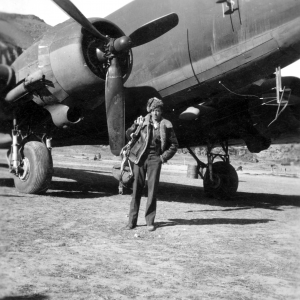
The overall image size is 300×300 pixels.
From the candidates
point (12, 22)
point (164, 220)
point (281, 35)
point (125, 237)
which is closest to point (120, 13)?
point (281, 35)

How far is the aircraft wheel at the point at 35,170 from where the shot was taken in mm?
8914

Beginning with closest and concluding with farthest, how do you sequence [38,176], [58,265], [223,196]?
[58,265] → [38,176] → [223,196]

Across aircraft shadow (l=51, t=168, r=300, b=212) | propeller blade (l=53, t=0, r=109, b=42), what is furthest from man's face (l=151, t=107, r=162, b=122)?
aircraft shadow (l=51, t=168, r=300, b=212)

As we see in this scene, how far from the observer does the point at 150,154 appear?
591cm

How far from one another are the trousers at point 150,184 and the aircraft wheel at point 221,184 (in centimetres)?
542

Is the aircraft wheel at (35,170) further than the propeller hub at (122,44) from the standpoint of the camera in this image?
Yes

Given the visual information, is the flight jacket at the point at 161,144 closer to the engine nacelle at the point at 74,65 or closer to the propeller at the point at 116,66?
the propeller at the point at 116,66

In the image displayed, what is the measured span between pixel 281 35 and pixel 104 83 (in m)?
3.35

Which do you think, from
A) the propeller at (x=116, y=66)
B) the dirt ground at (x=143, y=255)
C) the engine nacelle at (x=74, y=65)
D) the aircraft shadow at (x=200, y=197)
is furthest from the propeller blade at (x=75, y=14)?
the aircraft shadow at (x=200, y=197)

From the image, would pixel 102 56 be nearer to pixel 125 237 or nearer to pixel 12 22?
pixel 125 237

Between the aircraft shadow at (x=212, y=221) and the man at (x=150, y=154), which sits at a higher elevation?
the man at (x=150, y=154)

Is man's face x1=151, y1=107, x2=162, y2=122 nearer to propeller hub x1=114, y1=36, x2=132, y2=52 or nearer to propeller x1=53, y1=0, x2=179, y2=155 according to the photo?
propeller x1=53, y1=0, x2=179, y2=155

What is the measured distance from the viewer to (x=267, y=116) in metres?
9.13

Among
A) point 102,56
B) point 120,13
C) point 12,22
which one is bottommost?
point 12,22
